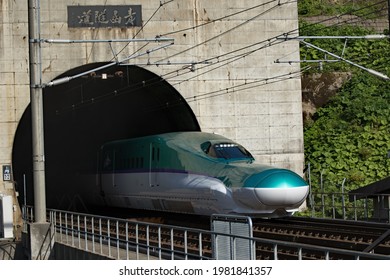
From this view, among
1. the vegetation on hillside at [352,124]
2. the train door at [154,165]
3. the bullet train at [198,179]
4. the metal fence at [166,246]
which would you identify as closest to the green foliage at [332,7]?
the vegetation on hillside at [352,124]

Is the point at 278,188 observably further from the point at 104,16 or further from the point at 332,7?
the point at 332,7

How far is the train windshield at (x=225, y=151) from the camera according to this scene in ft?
94.8

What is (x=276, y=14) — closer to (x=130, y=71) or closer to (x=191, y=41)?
(x=191, y=41)

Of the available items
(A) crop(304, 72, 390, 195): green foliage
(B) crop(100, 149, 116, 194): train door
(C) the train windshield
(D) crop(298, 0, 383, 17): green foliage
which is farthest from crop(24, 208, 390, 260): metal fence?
(D) crop(298, 0, 383, 17): green foliage

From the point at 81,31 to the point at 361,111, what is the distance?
45.9 feet

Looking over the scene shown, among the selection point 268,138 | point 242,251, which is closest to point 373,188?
point 268,138

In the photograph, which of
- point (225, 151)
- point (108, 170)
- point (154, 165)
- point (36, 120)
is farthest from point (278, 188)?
point (108, 170)

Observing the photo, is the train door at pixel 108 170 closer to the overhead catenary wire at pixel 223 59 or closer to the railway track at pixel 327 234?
the overhead catenary wire at pixel 223 59

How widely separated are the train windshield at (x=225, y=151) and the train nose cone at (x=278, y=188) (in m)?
2.67

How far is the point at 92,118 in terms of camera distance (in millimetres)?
50062

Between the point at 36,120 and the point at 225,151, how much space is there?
19.4 feet

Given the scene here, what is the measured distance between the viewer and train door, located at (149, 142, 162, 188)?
32156 millimetres

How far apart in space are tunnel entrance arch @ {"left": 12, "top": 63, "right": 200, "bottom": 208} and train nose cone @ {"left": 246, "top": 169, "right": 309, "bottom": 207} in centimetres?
1294

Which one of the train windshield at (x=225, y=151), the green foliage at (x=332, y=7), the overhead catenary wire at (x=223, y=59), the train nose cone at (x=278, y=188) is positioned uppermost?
the green foliage at (x=332, y=7)
